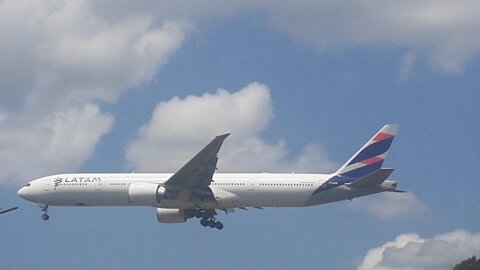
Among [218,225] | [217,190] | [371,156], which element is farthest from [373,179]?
[218,225]

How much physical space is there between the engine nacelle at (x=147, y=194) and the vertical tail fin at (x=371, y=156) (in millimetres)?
14920

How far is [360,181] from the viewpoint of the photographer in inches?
3103

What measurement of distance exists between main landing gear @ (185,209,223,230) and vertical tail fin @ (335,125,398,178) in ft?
37.2

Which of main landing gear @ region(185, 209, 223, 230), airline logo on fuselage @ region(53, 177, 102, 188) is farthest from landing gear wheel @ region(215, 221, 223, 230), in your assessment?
airline logo on fuselage @ region(53, 177, 102, 188)

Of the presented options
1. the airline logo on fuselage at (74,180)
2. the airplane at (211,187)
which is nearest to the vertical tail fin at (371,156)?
the airplane at (211,187)

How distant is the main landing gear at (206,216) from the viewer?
84.6m

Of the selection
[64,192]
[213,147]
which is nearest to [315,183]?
[213,147]

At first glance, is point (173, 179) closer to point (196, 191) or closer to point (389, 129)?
point (196, 191)

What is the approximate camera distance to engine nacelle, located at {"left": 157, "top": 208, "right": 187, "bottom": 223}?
85.4 meters

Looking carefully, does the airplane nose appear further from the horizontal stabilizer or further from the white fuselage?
the horizontal stabilizer

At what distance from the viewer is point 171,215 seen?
281 feet

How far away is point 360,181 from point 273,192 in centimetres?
729

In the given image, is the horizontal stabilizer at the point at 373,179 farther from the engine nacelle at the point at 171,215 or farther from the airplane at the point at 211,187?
the engine nacelle at the point at 171,215

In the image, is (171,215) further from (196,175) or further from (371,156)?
(371,156)
